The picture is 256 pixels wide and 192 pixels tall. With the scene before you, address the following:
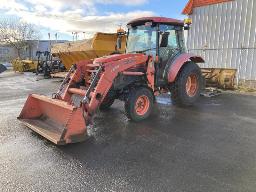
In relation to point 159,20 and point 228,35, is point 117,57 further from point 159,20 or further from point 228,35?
point 228,35

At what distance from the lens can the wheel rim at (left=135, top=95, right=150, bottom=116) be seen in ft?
21.6

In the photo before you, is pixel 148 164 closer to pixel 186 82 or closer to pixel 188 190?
pixel 188 190

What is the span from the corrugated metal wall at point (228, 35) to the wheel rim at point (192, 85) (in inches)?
203

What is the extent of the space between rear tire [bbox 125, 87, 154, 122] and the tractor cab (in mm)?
880

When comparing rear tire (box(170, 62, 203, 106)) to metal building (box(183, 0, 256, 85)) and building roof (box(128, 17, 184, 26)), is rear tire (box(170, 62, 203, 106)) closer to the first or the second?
building roof (box(128, 17, 184, 26))

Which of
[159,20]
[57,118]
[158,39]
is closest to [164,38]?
[158,39]

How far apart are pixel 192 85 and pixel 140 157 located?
461 centimetres

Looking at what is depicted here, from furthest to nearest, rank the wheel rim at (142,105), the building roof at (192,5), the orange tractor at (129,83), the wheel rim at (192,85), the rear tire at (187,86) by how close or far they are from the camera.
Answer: the building roof at (192,5) → the wheel rim at (192,85) → the rear tire at (187,86) → the wheel rim at (142,105) → the orange tractor at (129,83)

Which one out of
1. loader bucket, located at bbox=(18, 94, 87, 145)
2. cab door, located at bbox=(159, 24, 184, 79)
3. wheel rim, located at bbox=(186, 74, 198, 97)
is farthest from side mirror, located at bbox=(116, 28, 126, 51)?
loader bucket, located at bbox=(18, 94, 87, 145)

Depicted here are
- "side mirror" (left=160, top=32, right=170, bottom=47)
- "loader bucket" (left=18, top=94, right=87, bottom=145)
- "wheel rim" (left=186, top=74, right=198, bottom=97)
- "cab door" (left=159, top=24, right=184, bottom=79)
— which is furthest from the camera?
"wheel rim" (left=186, top=74, right=198, bottom=97)

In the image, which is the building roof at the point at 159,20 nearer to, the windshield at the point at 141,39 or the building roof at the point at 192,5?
the windshield at the point at 141,39

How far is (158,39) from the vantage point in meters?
6.97

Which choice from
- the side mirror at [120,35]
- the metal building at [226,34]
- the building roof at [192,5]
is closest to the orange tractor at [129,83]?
the side mirror at [120,35]

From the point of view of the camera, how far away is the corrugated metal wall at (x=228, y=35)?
1231cm
